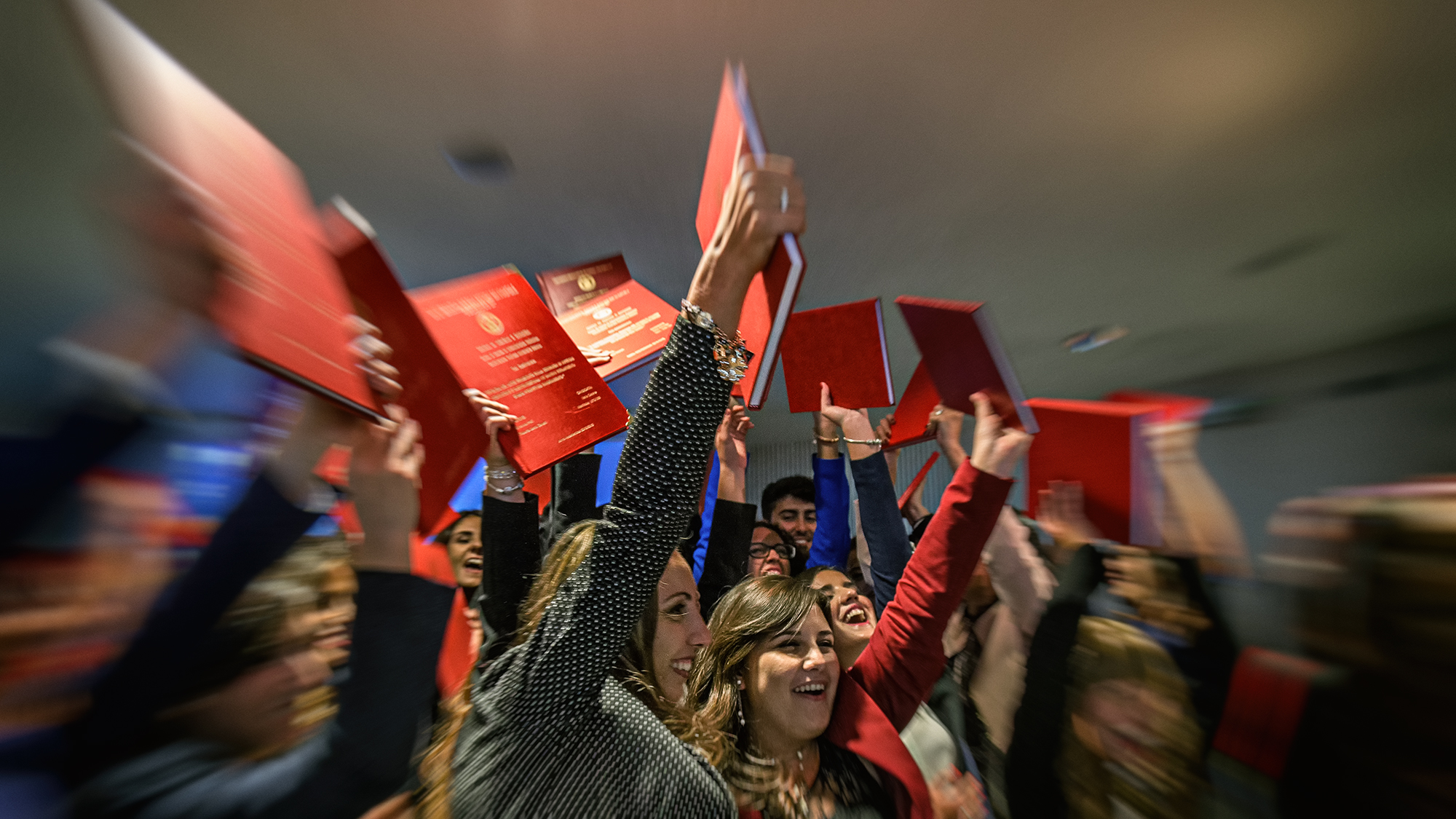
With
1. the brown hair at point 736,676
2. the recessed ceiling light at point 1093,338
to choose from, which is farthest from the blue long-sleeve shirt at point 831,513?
the recessed ceiling light at point 1093,338

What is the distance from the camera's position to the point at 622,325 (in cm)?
151

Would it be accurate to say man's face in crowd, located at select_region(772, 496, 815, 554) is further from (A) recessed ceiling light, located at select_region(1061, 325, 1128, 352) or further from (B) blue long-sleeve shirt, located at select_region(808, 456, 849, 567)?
(A) recessed ceiling light, located at select_region(1061, 325, 1128, 352)

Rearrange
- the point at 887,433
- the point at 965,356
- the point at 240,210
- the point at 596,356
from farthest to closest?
the point at 887,433 → the point at 596,356 → the point at 965,356 → the point at 240,210

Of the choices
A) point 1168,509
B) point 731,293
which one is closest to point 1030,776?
point 1168,509

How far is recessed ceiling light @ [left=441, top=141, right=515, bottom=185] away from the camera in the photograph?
3.17 m

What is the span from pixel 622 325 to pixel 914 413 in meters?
0.80

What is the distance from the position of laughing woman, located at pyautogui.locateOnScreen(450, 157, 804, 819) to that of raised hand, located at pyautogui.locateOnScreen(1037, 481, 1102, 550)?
3.35 ft

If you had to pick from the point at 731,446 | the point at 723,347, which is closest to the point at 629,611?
the point at 723,347

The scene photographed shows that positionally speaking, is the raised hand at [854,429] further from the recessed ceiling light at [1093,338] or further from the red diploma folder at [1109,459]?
the recessed ceiling light at [1093,338]

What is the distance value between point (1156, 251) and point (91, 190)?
5.21 m

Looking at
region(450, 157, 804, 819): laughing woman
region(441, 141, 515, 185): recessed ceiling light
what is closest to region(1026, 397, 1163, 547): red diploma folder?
region(450, 157, 804, 819): laughing woman

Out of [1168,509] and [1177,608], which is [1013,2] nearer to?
[1168,509]

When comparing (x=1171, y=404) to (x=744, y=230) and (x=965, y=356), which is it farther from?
(x=744, y=230)

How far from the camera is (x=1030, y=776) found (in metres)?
1.14
